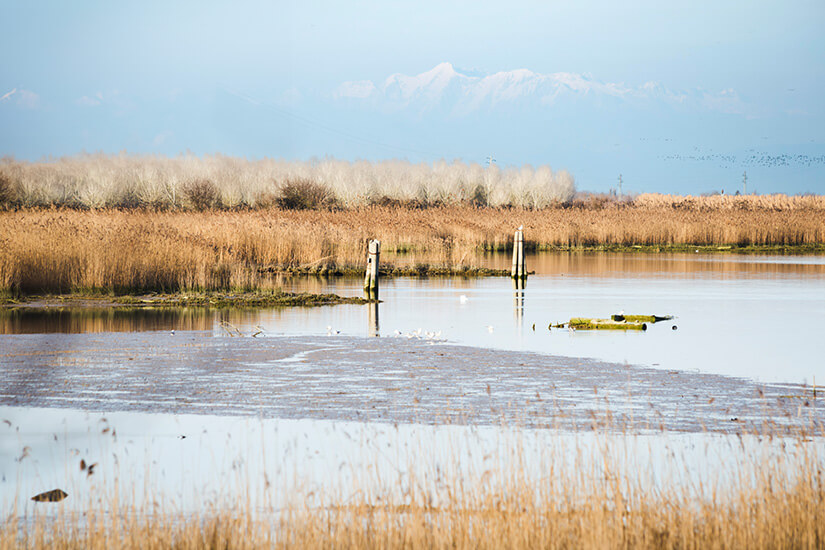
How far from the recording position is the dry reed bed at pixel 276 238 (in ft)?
73.7

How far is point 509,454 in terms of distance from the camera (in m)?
8.11

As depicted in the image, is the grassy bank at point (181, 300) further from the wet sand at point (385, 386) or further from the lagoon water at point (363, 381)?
the wet sand at point (385, 386)

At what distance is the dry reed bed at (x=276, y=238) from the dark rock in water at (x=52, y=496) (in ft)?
49.8

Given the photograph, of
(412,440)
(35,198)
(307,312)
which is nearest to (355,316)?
(307,312)

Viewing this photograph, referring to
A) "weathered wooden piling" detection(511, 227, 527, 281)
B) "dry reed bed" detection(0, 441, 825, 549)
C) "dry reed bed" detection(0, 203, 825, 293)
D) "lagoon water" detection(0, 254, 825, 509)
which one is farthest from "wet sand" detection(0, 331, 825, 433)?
"weathered wooden piling" detection(511, 227, 527, 281)

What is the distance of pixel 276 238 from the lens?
107 feet

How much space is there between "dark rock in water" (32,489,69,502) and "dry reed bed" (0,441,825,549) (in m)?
0.27

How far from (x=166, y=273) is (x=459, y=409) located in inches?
585

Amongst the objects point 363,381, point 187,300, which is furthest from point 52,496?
point 187,300

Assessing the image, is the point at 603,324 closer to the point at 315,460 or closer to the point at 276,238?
the point at 315,460

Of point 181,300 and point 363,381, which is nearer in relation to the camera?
point 363,381

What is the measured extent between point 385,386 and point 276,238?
21514mm

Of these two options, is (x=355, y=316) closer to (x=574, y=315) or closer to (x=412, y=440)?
(x=574, y=315)

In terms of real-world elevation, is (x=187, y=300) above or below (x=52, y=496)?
above
